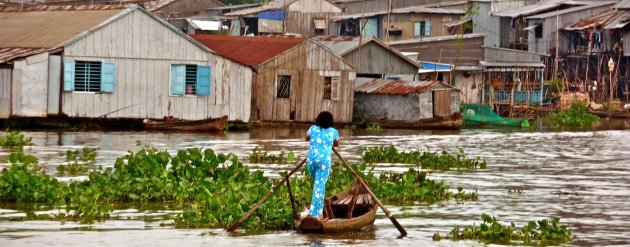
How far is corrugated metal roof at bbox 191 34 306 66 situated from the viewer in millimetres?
39656

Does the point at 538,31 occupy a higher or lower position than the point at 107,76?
higher

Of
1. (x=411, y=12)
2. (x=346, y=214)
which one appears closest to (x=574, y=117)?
(x=411, y=12)

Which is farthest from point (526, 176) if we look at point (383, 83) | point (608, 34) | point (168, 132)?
point (608, 34)

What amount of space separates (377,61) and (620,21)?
1444 centimetres

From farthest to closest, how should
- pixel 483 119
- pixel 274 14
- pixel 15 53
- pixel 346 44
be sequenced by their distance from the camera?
1. pixel 274 14
2. pixel 346 44
3. pixel 483 119
4. pixel 15 53

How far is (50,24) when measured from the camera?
37.9 metres

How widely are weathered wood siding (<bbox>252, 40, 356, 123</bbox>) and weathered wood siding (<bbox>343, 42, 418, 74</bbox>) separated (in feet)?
9.25

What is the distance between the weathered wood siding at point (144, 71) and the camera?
115ft

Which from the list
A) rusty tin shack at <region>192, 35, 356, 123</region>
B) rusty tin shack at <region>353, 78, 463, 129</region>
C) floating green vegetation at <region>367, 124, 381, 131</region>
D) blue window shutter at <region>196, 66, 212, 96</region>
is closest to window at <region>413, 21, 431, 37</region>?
rusty tin shack at <region>353, 78, 463, 129</region>

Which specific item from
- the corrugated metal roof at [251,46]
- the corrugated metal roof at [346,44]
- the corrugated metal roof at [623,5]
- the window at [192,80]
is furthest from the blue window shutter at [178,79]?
the corrugated metal roof at [623,5]

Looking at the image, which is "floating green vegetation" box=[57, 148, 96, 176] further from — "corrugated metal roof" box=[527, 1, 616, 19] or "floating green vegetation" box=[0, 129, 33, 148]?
"corrugated metal roof" box=[527, 1, 616, 19]

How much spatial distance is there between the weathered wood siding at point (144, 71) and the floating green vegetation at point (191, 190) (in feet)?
46.8

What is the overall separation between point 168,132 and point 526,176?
1301 cm

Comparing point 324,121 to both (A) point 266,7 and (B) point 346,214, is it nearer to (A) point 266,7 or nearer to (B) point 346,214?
(B) point 346,214
